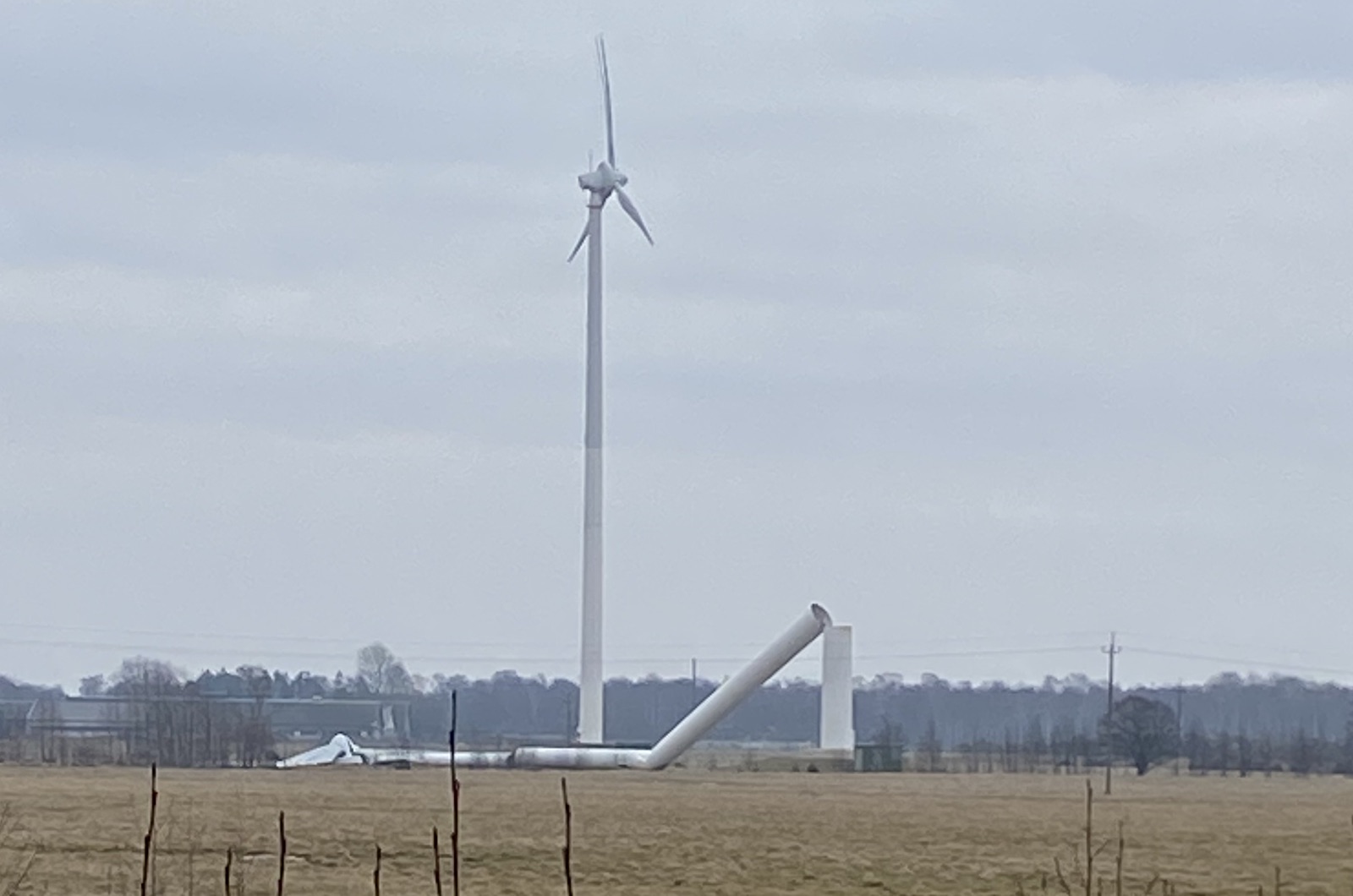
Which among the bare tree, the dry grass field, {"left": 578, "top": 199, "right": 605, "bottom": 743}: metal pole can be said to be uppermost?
{"left": 578, "top": 199, "right": 605, "bottom": 743}: metal pole

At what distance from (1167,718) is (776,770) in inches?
1176

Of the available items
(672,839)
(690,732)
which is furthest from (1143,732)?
(672,839)

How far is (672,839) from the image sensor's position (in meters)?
53.6

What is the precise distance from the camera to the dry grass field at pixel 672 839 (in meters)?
43.7

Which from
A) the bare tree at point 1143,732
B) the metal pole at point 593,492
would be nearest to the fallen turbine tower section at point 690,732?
the metal pole at point 593,492

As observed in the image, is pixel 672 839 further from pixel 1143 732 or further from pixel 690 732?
pixel 1143 732

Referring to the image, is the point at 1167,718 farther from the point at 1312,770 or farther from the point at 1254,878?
the point at 1254,878

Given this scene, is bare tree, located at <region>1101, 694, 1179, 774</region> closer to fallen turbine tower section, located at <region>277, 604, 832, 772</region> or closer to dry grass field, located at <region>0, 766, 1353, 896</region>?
fallen turbine tower section, located at <region>277, 604, 832, 772</region>

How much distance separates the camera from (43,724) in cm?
17225

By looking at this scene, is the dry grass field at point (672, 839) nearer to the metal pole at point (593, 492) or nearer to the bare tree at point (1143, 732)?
the metal pole at point (593, 492)

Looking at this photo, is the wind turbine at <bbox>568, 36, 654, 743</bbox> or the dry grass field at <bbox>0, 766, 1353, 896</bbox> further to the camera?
the wind turbine at <bbox>568, 36, 654, 743</bbox>

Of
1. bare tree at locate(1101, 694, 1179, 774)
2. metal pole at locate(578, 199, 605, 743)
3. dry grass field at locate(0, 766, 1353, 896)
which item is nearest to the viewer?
dry grass field at locate(0, 766, 1353, 896)

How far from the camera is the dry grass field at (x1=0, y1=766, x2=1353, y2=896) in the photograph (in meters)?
43.7

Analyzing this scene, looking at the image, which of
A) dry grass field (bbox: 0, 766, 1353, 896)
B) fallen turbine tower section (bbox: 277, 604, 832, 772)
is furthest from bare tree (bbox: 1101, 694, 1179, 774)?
dry grass field (bbox: 0, 766, 1353, 896)
